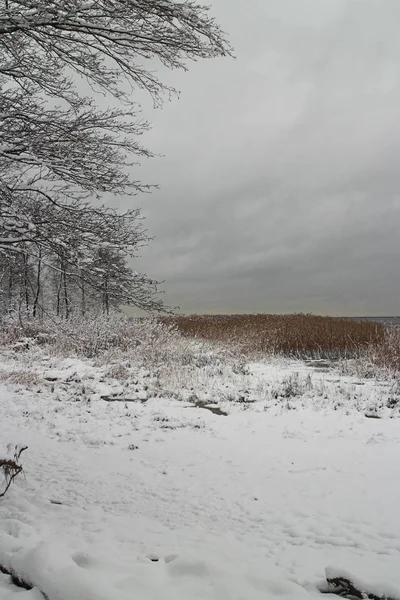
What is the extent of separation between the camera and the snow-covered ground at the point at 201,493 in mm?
2846

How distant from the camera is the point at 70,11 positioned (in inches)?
131

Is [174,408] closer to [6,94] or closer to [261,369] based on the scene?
[261,369]

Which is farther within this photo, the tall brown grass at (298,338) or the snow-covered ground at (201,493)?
the tall brown grass at (298,338)

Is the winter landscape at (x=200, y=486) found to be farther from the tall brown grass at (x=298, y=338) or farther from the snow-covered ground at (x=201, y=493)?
the tall brown grass at (x=298, y=338)

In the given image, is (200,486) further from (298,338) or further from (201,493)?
(298,338)

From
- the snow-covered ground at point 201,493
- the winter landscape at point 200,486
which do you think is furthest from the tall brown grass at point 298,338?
the snow-covered ground at point 201,493

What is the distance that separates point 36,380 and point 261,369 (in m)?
6.13

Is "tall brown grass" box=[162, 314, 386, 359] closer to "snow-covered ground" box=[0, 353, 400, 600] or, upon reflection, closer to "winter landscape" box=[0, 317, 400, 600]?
"winter landscape" box=[0, 317, 400, 600]

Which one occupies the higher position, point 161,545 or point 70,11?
point 70,11

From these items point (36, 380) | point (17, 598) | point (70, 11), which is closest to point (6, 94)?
point (70, 11)

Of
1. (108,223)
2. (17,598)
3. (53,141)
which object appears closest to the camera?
(17,598)

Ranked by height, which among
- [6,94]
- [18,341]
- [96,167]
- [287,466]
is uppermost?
[6,94]

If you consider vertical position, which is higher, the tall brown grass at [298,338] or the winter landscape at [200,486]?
the tall brown grass at [298,338]

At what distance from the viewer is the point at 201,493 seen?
461 cm
